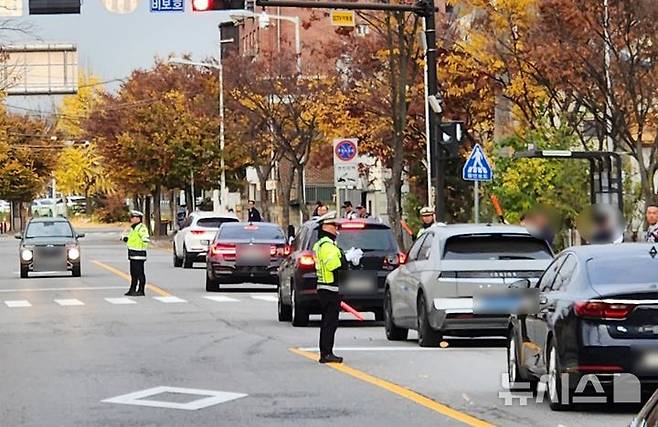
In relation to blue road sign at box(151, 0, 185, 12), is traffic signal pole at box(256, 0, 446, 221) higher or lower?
lower

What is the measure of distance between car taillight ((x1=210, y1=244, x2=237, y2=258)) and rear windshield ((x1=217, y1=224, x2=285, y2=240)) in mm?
415

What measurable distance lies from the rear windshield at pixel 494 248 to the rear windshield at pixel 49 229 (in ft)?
81.5

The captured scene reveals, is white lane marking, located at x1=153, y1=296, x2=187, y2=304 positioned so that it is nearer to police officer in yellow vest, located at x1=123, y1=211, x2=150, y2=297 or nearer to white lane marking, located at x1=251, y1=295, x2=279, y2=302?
police officer in yellow vest, located at x1=123, y1=211, x2=150, y2=297

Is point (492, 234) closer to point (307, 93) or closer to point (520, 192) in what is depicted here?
point (520, 192)

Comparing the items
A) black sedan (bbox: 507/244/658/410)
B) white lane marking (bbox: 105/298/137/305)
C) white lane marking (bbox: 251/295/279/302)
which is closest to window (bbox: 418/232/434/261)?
black sedan (bbox: 507/244/658/410)

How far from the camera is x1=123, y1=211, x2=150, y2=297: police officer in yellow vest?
1286 inches

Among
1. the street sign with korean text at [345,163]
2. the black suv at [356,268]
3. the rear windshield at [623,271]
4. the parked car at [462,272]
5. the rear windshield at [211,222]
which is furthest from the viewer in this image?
the rear windshield at [211,222]

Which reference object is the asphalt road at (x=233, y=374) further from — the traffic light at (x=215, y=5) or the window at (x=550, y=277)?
the traffic light at (x=215, y=5)

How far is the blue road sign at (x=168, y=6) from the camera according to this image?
31281 mm

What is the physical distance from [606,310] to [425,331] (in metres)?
7.16

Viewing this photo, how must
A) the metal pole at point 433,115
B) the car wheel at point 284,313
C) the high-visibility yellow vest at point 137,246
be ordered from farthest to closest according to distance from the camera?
1. the high-visibility yellow vest at point 137,246
2. the metal pole at point 433,115
3. the car wheel at point 284,313

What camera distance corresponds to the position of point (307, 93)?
Answer: 62.4 meters

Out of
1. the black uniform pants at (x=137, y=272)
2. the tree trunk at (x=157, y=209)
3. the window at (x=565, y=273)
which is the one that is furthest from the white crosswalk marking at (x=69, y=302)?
the tree trunk at (x=157, y=209)

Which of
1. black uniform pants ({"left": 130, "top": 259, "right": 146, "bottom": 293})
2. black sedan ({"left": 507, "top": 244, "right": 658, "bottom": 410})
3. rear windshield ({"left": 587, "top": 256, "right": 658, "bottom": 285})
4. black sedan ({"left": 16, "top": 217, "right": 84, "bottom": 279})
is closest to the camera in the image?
black sedan ({"left": 507, "top": 244, "right": 658, "bottom": 410})
